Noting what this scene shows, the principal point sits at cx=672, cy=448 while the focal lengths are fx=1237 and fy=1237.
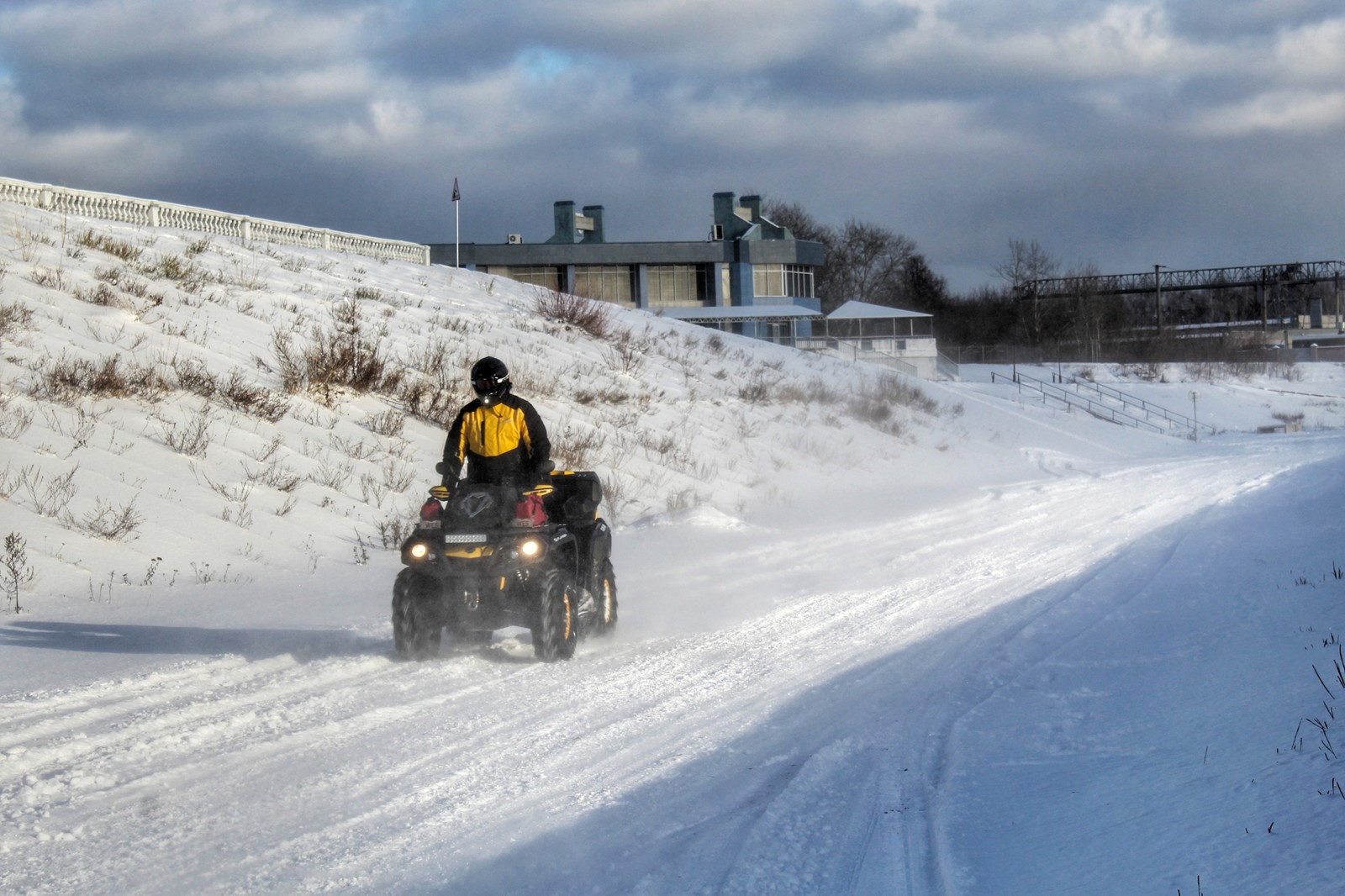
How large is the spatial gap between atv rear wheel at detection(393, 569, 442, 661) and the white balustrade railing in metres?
23.0

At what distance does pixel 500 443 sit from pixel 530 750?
285 centimetres

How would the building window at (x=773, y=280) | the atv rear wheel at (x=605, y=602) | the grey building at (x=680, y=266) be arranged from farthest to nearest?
the building window at (x=773, y=280) < the grey building at (x=680, y=266) < the atv rear wheel at (x=605, y=602)

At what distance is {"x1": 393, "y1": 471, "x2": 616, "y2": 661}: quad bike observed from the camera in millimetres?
8023

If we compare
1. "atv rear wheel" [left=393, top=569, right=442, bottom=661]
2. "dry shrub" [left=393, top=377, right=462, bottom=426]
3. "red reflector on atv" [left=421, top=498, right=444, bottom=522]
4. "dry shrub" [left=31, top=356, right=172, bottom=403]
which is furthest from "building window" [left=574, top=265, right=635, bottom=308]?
"atv rear wheel" [left=393, top=569, right=442, bottom=661]

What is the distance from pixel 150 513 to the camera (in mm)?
12938

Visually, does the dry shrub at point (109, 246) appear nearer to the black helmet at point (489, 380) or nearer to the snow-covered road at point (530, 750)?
the snow-covered road at point (530, 750)

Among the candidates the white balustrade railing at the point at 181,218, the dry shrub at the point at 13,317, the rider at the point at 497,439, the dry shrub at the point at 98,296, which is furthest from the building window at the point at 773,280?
the rider at the point at 497,439

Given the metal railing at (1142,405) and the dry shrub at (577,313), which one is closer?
the dry shrub at (577,313)

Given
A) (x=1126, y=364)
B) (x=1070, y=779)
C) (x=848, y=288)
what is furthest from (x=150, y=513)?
(x=848, y=288)

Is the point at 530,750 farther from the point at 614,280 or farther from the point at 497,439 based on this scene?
the point at 614,280

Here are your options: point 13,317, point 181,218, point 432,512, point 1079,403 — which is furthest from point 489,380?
point 1079,403

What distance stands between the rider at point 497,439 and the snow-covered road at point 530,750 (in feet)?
4.16

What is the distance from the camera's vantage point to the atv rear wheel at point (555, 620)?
8.10 metres

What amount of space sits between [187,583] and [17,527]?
5.71 feet
